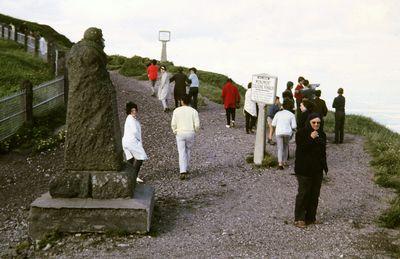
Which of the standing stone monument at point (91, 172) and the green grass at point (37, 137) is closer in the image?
the standing stone monument at point (91, 172)

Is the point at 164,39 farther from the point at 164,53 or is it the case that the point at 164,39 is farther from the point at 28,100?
the point at 28,100

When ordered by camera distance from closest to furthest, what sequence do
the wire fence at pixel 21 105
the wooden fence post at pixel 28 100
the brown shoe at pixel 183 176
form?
the brown shoe at pixel 183 176 → the wire fence at pixel 21 105 → the wooden fence post at pixel 28 100

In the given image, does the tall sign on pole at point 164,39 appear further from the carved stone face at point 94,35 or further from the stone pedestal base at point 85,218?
the stone pedestal base at point 85,218

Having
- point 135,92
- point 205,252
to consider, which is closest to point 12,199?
point 205,252

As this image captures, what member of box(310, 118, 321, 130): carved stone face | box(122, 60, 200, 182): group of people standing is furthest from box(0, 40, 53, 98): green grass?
box(310, 118, 321, 130): carved stone face

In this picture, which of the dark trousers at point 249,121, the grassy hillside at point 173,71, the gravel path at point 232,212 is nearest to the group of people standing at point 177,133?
the gravel path at point 232,212

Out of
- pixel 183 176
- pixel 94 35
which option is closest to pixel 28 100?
pixel 183 176

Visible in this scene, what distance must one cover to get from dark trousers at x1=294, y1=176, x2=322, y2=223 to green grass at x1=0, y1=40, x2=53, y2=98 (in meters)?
12.3

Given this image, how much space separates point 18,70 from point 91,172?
1660 centimetres

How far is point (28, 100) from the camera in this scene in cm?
1593

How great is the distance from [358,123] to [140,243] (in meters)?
19.6

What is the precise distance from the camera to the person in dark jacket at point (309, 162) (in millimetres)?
8359

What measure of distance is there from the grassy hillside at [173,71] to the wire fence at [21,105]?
1055 cm

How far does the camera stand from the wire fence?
590 inches
